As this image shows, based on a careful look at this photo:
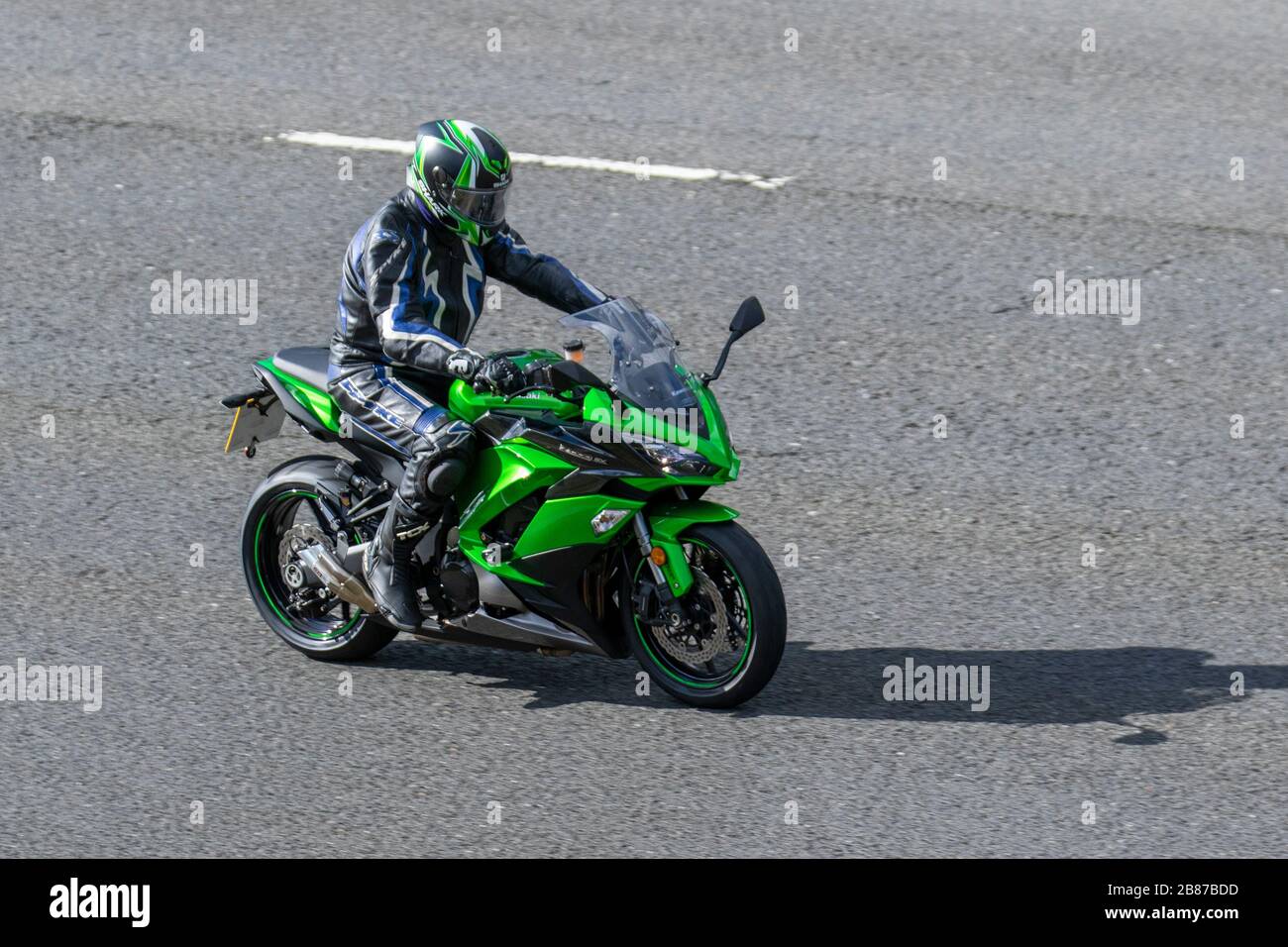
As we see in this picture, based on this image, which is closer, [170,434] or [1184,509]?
[1184,509]

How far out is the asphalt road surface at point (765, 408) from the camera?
20.5 ft

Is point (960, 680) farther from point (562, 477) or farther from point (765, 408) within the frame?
point (765, 408)

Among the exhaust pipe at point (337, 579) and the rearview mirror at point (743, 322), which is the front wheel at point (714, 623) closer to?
the rearview mirror at point (743, 322)

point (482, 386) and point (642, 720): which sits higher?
point (482, 386)

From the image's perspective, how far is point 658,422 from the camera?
6.39 meters

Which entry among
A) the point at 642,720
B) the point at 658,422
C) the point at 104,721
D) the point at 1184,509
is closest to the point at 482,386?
the point at 658,422

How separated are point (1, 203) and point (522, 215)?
9.91ft

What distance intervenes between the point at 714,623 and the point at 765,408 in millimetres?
2488

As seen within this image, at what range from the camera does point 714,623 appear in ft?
21.6

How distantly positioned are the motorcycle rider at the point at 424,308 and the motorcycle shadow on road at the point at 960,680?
63 cm

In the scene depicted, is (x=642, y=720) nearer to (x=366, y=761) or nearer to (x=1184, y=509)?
(x=366, y=761)

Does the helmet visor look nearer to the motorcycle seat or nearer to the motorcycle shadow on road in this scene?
the motorcycle seat

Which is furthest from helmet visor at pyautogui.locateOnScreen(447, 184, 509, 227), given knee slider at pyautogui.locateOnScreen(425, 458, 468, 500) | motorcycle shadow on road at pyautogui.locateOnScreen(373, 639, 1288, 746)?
motorcycle shadow on road at pyautogui.locateOnScreen(373, 639, 1288, 746)

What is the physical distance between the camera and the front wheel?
638cm
